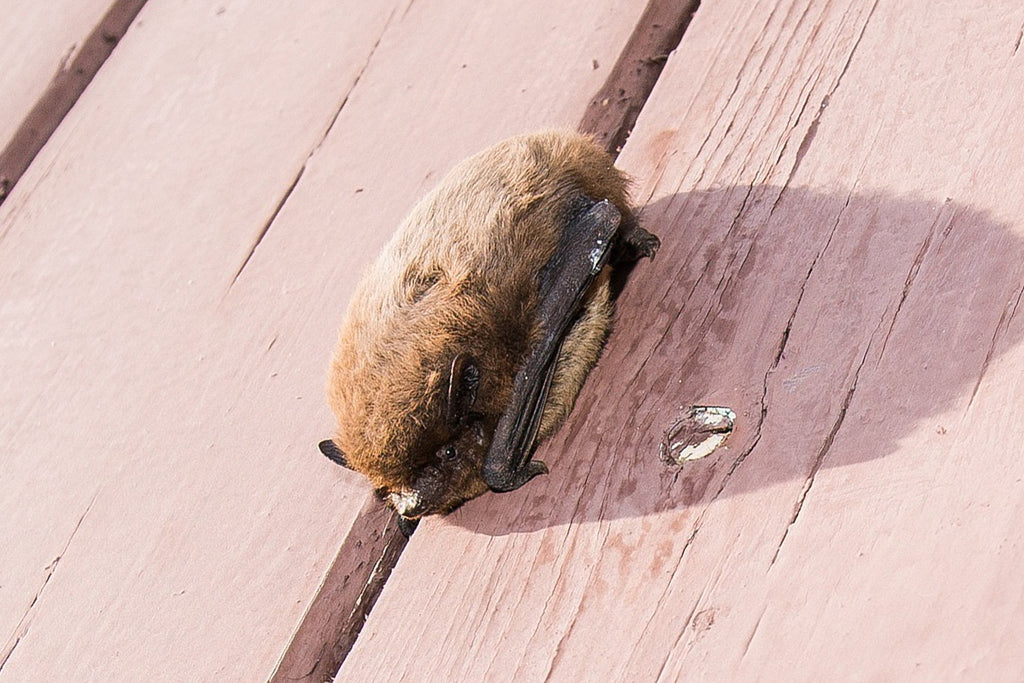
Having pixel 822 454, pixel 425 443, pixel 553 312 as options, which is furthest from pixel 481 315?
pixel 822 454

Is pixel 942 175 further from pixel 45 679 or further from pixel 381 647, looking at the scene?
pixel 45 679

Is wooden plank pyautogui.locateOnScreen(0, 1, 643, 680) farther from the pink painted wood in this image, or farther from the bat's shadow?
the bat's shadow

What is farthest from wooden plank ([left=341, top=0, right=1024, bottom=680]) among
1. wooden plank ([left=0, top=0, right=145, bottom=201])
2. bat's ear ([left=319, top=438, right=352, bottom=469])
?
wooden plank ([left=0, top=0, right=145, bottom=201])

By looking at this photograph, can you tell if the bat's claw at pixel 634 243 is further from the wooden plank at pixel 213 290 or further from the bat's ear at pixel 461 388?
the bat's ear at pixel 461 388

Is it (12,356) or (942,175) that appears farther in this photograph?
(12,356)

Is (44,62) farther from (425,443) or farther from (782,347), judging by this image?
(782,347)

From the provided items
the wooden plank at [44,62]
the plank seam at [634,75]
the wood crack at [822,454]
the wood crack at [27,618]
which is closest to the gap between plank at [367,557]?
the plank seam at [634,75]

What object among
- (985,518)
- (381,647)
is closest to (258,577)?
(381,647)
